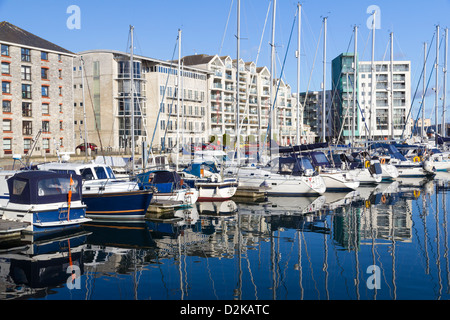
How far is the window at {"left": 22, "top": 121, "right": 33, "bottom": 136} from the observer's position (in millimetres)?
57000

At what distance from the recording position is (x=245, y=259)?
16.5 m

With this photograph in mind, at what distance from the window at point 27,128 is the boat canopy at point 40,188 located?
38.4 metres

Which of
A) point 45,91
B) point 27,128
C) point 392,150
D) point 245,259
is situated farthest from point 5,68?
point 245,259

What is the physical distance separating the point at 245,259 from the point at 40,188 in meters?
10.2

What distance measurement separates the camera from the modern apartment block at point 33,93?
55094mm

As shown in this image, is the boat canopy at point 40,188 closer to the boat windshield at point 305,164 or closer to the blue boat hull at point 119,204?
the blue boat hull at point 119,204

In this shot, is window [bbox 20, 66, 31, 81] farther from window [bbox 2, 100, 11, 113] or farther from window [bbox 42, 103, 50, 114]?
window [bbox 42, 103, 50, 114]

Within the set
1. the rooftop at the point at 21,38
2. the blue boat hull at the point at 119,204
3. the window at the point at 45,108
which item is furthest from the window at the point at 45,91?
the blue boat hull at the point at 119,204

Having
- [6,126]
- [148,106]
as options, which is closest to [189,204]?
[6,126]

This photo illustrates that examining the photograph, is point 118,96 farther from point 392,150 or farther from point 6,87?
point 392,150

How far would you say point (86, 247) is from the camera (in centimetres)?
1877

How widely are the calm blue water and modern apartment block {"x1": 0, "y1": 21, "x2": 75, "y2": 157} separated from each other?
118 feet
